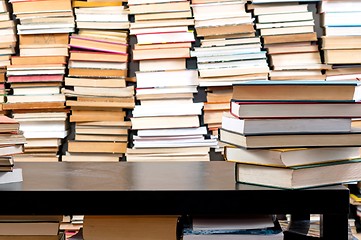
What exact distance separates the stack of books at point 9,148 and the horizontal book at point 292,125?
0.52 meters

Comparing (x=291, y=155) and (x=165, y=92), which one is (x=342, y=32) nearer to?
(x=165, y=92)

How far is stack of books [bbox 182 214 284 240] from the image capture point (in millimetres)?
1229

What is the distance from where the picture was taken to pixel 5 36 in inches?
116

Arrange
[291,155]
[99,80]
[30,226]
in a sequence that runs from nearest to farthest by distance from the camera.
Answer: [291,155], [30,226], [99,80]

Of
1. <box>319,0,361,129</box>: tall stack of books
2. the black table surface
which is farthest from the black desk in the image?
<box>319,0,361,129</box>: tall stack of books

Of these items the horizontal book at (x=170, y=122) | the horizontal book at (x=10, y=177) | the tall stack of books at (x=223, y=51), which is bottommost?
the horizontal book at (x=10, y=177)

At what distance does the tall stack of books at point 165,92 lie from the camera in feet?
9.43

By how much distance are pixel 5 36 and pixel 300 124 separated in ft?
6.96

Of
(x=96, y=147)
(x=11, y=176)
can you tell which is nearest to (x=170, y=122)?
(x=96, y=147)

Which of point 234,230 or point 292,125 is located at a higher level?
point 292,125

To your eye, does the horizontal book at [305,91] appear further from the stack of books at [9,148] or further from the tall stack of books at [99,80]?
the tall stack of books at [99,80]

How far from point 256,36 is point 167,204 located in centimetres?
185

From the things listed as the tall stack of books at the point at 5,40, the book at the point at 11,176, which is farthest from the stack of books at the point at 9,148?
the tall stack of books at the point at 5,40

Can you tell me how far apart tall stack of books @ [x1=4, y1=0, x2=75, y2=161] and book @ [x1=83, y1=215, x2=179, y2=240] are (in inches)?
66.5
